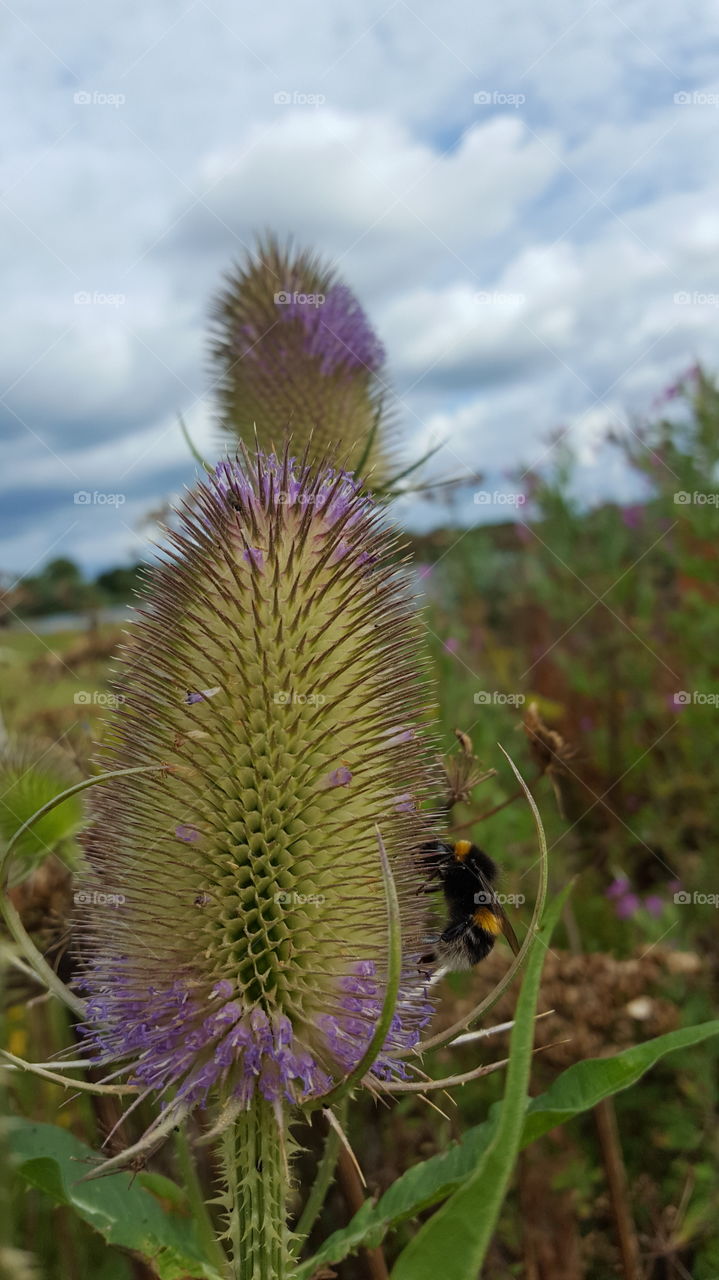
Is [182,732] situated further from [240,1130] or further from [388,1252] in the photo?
[388,1252]

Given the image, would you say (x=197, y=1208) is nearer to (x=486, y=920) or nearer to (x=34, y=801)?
(x=486, y=920)

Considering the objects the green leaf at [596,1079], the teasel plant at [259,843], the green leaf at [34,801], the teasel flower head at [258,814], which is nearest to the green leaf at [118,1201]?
the teasel plant at [259,843]

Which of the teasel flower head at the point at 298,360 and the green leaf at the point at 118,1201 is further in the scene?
the teasel flower head at the point at 298,360

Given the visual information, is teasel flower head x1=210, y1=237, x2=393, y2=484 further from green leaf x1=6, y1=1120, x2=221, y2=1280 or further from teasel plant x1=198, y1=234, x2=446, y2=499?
green leaf x1=6, y1=1120, x2=221, y2=1280

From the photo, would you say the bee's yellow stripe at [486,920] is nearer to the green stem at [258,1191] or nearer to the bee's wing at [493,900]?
the bee's wing at [493,900]

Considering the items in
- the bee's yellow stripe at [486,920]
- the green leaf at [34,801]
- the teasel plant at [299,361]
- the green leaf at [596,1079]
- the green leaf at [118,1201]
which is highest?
the teasel plant at [299,361]

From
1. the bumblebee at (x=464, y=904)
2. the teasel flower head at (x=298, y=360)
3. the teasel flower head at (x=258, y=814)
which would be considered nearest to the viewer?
the teasel flower head at (x=258, y=814)

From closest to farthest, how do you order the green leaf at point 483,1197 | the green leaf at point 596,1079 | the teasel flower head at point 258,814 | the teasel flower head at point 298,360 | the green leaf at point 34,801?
the green leaf at point 483,1197, the green leaf at point 596,1079, the teasel flower head at point 258,814, the green leaf at point 34,801, the teasel flower head at point 298,360
